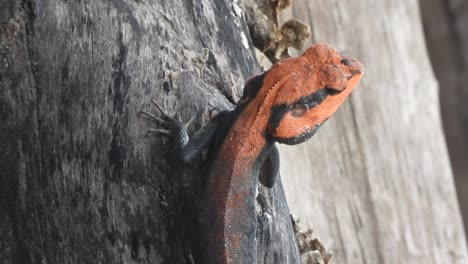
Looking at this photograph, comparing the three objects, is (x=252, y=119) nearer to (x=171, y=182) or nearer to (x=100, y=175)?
(x=171, y=182)

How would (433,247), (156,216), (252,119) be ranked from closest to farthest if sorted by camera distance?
(156,216) < (252,119) < (433,247)

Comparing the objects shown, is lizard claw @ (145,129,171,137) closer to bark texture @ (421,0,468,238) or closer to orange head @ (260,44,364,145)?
orange head @ (260,44,364,145)

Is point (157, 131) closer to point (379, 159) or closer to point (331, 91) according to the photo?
point (331, 91)

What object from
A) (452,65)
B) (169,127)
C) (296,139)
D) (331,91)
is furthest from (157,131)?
(452,65)

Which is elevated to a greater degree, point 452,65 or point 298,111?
point 452,65

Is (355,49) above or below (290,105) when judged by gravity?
above

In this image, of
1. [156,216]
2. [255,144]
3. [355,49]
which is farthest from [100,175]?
[355,49]

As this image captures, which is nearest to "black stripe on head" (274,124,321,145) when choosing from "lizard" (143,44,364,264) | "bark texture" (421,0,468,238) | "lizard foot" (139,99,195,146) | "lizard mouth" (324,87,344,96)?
"lizard" (143,44,364,264)
